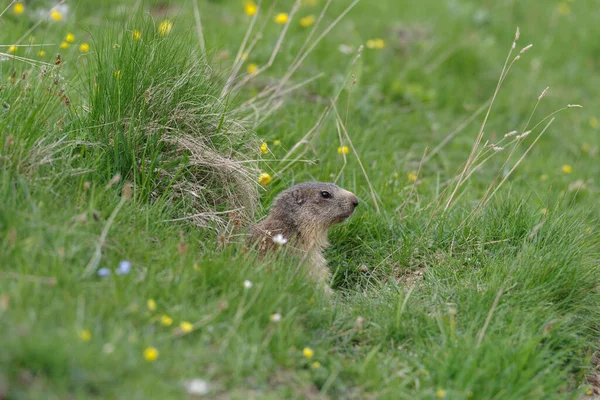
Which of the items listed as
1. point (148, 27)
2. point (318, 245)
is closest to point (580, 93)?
point (318, 245)

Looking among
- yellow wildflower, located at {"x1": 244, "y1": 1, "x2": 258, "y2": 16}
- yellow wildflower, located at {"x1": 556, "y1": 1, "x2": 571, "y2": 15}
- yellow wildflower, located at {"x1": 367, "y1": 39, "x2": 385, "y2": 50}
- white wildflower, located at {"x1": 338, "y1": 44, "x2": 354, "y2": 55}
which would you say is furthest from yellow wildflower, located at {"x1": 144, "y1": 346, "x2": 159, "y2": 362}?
yellow wildflower, located at {"x1": 556, "y1": 1, "x2": 571, "y2": 15}

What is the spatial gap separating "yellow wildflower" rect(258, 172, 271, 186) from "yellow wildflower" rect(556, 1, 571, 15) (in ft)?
24.9

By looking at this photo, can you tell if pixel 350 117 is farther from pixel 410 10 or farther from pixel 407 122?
pixel 410 10

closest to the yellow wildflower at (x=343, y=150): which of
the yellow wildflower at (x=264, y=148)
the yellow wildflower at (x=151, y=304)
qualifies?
the yellow wildflower at (x=264, y=148)

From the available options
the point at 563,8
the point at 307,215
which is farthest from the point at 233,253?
the point at 563,8

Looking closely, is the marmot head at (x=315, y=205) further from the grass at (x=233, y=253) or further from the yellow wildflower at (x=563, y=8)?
the yellow wildflower at (x=563, y=8)

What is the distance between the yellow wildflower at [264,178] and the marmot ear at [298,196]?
0.25 metres

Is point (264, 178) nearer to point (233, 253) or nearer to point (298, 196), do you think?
point (298, 196)

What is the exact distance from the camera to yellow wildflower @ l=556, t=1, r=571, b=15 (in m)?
11.5

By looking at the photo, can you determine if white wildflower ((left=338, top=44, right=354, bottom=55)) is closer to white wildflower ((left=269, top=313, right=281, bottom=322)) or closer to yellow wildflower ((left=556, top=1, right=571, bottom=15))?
yellow wildflower ((left=556, top=1, right=571, bottom=15))

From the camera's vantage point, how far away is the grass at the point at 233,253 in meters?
3.58

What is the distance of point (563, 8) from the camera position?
1170cm

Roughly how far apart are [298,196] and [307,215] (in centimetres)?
18

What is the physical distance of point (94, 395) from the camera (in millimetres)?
3219
